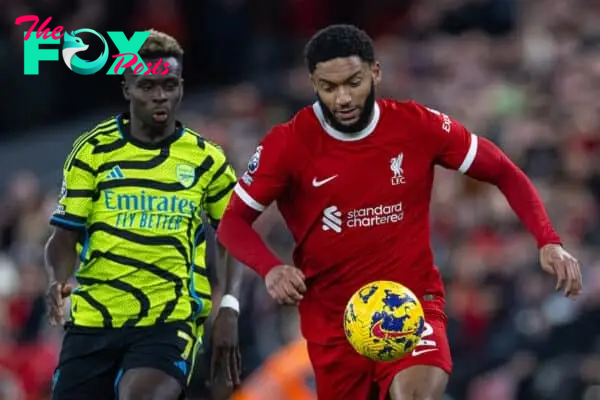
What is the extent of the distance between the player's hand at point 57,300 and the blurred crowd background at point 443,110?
3101 millimetres

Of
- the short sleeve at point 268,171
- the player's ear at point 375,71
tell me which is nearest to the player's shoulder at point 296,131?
the short sleeve at point 268,171

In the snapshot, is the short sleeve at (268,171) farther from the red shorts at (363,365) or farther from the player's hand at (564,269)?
the player's hand at (564,269)

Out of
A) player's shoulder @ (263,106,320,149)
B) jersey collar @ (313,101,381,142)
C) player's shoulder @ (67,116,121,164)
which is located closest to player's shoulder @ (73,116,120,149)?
player's shoulder @ (67,116,121,164)

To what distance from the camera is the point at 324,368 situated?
9812 mm

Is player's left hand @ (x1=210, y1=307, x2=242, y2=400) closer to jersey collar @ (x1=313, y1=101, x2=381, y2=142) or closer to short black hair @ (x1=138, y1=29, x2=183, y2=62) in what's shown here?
jersey collar @ (x1=313, y1=101, x2=381, y2=142)

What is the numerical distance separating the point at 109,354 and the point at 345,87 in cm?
188

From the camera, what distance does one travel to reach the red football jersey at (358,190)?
374 inches

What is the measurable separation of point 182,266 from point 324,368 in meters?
0.92

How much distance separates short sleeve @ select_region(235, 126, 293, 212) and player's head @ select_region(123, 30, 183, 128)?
0.59 m

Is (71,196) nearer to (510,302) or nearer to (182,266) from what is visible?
(182,266)

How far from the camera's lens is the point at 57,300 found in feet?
31.4

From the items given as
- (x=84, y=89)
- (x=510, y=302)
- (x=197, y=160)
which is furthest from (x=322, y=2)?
(x=197, y=160)

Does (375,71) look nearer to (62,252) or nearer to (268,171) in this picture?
(268,171)

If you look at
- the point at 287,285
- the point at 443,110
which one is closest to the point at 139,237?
the point at 287,285
